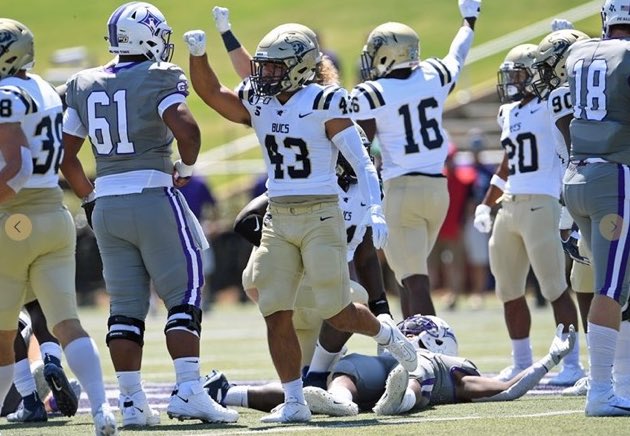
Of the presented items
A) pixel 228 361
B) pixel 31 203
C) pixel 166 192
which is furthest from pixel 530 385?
pixel 228 361

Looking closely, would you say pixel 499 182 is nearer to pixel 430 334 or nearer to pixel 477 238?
pixel 430 334

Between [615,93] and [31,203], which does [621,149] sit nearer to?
[615,93]

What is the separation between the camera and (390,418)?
702 centimetres

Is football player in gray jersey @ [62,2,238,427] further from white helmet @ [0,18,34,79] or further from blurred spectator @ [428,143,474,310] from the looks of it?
blurred spectator @ [428,143,474,310]

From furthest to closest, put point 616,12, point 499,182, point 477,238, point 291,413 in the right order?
point 477,238
point 499,182
point 291,413
point 616,12

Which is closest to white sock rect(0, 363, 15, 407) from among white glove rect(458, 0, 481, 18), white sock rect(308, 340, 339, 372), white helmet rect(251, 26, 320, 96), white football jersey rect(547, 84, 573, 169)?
white helmet rect(251, 26, 320, 96)

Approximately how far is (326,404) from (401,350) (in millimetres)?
451

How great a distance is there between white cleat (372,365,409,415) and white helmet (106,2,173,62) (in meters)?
1.91

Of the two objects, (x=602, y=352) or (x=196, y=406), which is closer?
(x=602, y=352)

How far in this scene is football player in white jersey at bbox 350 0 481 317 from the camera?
9180mm

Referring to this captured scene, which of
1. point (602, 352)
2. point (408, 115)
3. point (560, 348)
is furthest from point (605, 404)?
point (408, 115)

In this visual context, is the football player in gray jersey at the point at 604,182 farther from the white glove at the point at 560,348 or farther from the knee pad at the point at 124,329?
the knee pad at the point at 124,329

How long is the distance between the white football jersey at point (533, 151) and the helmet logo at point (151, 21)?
2789 millimetres

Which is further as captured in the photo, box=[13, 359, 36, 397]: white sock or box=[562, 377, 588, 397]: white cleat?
box=[562, 377, 588, 397]: white cleat
